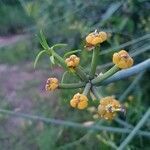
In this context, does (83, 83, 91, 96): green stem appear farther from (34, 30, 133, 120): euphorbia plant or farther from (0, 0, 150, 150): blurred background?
(0, 0, 150, 150): blurred background

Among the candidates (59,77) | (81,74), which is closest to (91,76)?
(81,74)

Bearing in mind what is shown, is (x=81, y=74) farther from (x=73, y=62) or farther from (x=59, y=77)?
(x=59, y=77)

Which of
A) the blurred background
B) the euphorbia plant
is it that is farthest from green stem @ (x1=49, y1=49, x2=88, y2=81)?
the blurred background

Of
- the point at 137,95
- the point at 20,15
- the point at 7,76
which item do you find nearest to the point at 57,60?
the point at 137,95

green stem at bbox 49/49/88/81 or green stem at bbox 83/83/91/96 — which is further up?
green stem at bbox 49/49/88/81

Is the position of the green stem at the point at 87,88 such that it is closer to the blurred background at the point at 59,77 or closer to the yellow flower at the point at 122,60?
the yellow flower at the point at 122,60
